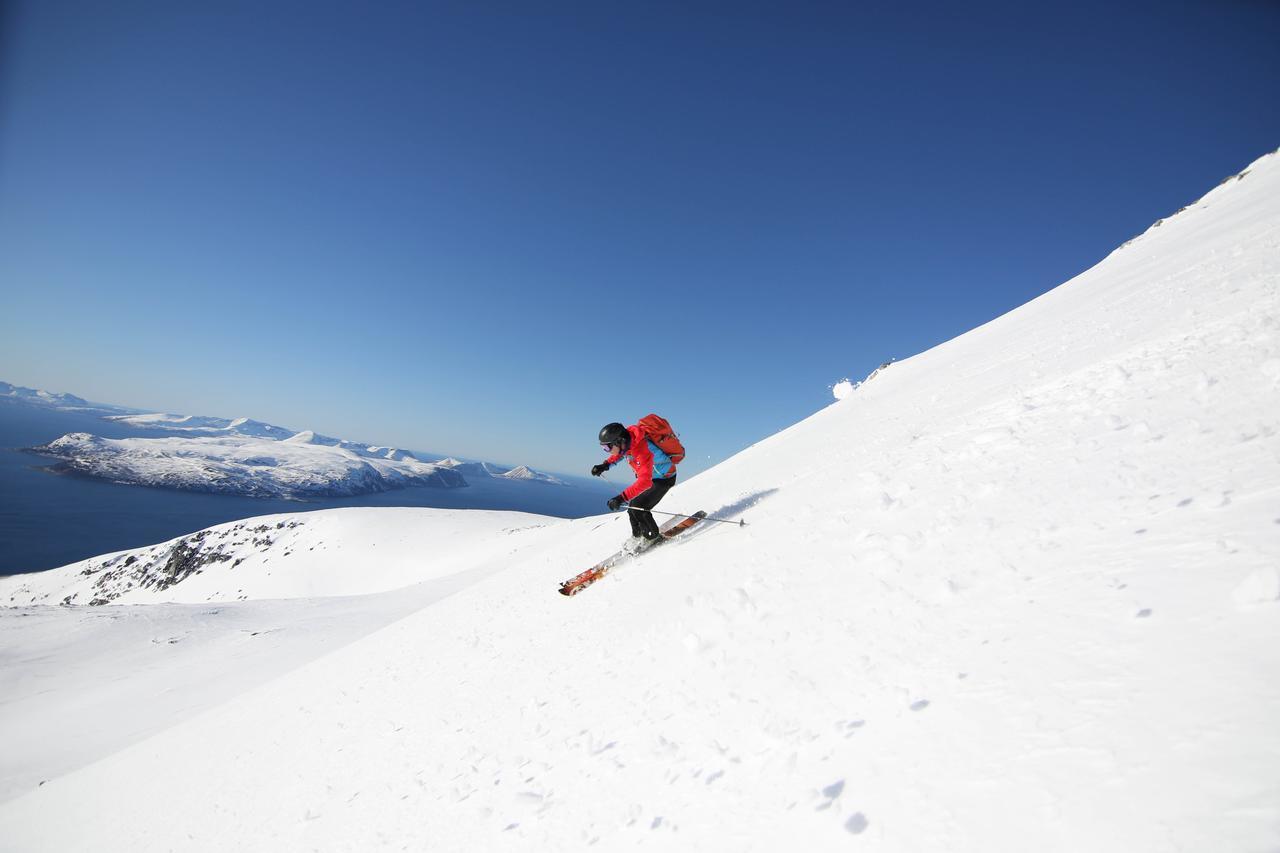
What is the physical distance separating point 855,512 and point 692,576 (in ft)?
8.03

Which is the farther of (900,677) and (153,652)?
(153,652)

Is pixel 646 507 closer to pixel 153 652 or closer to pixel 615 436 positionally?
pixel 615 436

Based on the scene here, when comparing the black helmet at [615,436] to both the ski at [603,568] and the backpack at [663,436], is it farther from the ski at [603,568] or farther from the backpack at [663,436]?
the ski at [603,568]

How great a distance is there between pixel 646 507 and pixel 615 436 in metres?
1.53

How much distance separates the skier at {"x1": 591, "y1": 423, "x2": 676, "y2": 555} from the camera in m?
8.41

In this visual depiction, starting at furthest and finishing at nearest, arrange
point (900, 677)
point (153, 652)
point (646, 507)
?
point (153, 652), point (646, 507), point (900, 677)

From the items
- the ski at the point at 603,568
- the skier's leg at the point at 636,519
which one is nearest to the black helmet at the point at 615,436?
the skier's leg at the point at 636,519

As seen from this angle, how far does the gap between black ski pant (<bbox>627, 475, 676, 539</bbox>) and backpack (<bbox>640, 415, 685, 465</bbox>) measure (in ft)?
1.52

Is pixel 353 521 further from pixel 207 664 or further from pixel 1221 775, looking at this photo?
pixel 1221 775

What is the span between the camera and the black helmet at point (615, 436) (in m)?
8.29

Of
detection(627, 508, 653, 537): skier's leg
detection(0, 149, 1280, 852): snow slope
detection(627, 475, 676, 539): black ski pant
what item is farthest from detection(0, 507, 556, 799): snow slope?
detection(627, 475, 676, 539): black ski pant

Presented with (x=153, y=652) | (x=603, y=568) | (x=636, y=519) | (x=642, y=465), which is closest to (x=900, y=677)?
(x=642, y=465)

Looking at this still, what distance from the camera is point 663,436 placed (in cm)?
871

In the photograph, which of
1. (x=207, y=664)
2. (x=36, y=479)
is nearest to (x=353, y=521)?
(x=207, y=664)
